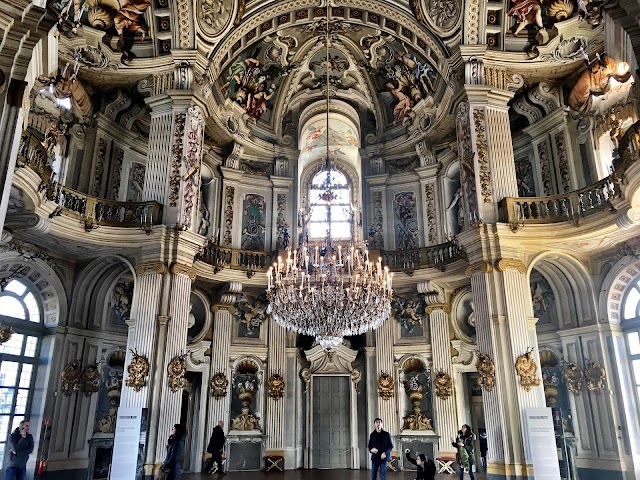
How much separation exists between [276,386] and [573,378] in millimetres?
7989

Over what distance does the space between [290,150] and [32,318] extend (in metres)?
9.56

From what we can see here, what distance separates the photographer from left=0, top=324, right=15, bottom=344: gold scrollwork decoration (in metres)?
11.5

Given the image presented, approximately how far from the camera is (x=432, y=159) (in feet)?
54.4

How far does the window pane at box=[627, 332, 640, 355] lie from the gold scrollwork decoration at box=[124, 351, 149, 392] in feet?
37.0

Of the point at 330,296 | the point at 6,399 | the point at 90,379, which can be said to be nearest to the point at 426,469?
the point at 330,296

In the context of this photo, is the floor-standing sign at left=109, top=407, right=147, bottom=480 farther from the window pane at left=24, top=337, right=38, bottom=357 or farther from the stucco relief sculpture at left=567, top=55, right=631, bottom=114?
the stucco relief sculpture at left=567, top=55, right=631, bottom=114

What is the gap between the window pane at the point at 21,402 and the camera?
11.7 metres

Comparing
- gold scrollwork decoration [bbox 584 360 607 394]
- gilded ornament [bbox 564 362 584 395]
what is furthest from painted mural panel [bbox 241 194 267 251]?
gold scrollwork decoration [bbox 584 360 607 394]

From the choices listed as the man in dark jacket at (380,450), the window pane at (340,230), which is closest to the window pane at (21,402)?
the man in dark jacket at (380,450)

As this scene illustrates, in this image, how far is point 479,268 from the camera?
39.5ft

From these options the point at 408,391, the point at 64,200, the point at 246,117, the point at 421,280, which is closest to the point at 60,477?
the point at 64,200

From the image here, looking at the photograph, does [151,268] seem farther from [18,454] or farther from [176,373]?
[18,454]

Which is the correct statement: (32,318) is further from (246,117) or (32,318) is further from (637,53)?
(637,53)

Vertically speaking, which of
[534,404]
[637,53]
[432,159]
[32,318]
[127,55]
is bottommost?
[534,404]
